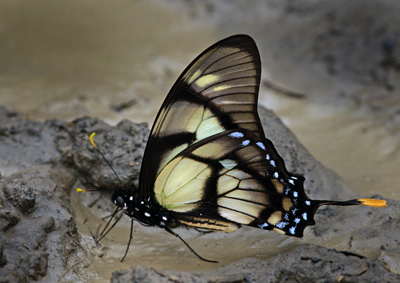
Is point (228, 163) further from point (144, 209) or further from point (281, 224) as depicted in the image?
point (144, 209)

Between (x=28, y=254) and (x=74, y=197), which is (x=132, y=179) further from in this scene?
(x=28, y=254)

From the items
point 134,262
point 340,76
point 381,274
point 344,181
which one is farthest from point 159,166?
point 340,76

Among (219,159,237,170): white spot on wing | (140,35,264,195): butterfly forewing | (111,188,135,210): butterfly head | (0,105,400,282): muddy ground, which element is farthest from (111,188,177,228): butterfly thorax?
(219,159,237,170): white spot on wing

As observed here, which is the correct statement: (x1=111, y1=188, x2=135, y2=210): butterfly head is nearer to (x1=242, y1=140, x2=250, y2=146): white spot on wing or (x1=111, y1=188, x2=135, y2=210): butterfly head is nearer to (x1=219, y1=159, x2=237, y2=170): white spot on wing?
(x1=219, y1=159, x2=237, y2=170): white spot on wing

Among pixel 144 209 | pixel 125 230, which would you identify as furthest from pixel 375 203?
pixel 125 230

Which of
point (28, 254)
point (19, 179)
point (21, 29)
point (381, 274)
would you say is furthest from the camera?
point (21, 29)

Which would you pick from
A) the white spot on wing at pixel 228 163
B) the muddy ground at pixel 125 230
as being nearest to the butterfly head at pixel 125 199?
the muddy ground at pixel 125 230
